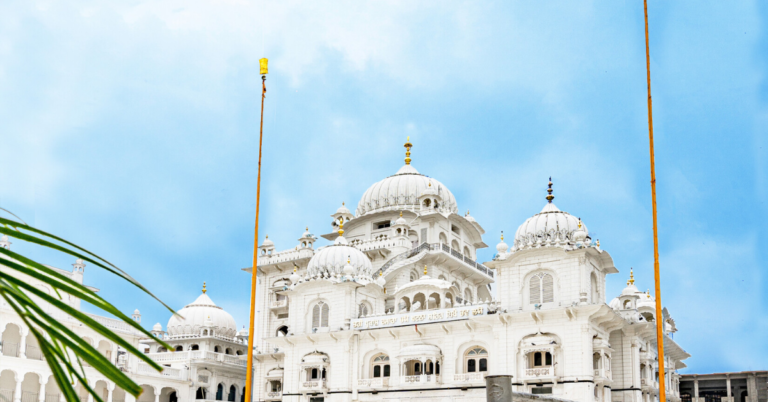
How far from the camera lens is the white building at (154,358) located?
43.1 metres

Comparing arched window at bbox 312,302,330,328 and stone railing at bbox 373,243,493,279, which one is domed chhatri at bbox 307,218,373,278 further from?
stone railing at bbox 373,243,493,279

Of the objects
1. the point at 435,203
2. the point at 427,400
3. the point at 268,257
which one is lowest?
the point at 427,400

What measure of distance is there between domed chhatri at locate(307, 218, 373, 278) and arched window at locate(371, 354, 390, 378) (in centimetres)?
479

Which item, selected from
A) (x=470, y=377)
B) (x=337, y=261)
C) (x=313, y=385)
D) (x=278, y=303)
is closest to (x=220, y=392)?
(x=278, y=303)

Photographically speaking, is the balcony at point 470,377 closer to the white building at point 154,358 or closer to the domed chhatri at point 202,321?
the white building at point 154,358

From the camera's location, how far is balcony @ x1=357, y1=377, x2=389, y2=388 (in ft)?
134

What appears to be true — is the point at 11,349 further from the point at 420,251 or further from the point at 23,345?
the point at 420,251

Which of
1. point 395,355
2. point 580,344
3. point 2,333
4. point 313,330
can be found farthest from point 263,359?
point 580,344

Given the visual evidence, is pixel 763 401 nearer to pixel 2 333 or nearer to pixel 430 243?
pixel 430 243

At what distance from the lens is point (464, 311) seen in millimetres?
40438

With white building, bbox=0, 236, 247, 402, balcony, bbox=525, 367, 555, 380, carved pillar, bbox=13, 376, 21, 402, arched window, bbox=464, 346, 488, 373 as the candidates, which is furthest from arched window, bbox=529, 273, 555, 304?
carved pillar, bbox=13, 376, 21, 402

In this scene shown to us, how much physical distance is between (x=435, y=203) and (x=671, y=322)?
17.0 metres

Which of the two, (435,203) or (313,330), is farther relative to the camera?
(435,203)

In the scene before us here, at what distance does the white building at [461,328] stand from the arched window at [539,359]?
0.07 m
